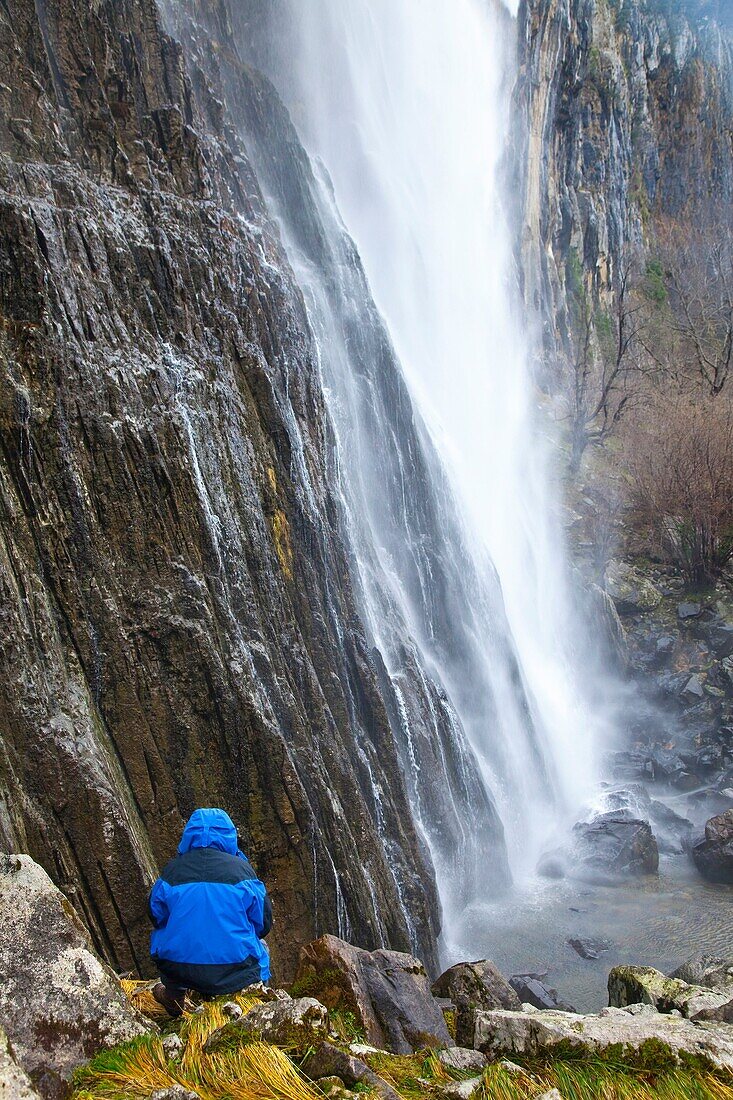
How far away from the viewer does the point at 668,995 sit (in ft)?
20.7

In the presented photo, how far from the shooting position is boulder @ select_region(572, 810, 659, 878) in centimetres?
1375

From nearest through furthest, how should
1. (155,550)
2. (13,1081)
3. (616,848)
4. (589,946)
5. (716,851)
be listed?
(13,1081) → (155,550) → (589,946) → (716,851) → (616,848)

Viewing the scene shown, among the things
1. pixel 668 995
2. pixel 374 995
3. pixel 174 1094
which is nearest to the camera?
pixel 174 1094

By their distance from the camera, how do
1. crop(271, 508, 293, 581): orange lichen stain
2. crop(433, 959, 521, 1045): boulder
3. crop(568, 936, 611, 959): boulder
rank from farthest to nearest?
crop(568, 936, 611, 959): boulder < crop(271, 508, 293, 581): orange lichen stain < crop(433, 959, 521, 1045): boulder

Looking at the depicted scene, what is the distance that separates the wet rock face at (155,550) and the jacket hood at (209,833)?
2.16 metres

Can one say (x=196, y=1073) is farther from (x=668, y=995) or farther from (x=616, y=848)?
(x=616, y=848)

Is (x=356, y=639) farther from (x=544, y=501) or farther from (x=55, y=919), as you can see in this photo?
(x=544, y=501)

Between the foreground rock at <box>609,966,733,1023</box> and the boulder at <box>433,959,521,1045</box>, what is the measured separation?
1.07 metres

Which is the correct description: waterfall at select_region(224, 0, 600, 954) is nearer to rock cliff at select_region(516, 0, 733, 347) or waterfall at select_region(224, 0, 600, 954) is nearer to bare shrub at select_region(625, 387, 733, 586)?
rock cliff at select_region(516, 0, 733, 347)

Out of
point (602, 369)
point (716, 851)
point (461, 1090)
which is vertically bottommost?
point (716, 851)

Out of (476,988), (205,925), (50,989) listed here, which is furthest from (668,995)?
(50,989)

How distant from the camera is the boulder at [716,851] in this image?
13.3 metres

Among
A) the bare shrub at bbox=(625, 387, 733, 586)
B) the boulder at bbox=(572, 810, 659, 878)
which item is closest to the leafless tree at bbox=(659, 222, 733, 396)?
the bare shrub at bbox=(625, 387, 733, 586)

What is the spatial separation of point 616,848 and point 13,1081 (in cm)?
1327
